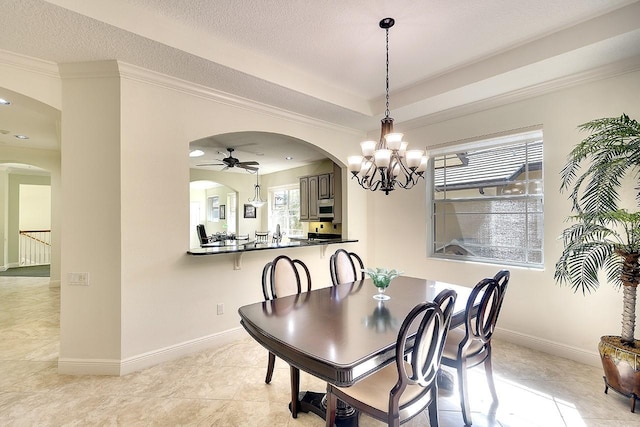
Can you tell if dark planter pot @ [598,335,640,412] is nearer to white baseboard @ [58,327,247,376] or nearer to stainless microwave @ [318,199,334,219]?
white baseboard @ [58,327,247,376]

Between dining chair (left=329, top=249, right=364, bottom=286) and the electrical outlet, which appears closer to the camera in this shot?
the electrical outlet

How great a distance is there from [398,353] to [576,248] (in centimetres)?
196

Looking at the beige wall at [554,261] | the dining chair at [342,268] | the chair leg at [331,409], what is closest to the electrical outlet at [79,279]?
the dining chair at [342,268]

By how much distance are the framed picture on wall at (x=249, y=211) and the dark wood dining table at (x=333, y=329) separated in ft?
21.7

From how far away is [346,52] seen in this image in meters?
2.79

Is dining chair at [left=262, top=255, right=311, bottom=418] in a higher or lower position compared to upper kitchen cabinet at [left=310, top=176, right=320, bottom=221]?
lower

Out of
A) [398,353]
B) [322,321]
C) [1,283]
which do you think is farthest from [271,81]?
[1,283]

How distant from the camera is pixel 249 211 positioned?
8.97m

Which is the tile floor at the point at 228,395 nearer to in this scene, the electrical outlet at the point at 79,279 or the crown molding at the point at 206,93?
the electrical outlet at the point at 79,279

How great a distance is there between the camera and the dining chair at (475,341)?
195cm

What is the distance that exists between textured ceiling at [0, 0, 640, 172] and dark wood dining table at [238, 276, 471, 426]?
2.18m

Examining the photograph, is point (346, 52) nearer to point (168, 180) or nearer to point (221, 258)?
point (168, 180)

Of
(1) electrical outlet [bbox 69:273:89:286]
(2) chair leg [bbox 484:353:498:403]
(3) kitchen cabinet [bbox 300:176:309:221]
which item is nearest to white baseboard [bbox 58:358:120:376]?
(1) electrical outlet [bbox 69:273:89:286]

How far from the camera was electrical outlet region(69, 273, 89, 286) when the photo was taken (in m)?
2.65
